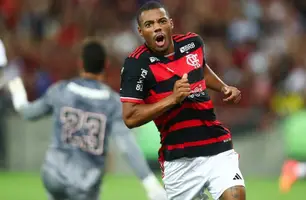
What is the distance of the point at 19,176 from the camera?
15.3m

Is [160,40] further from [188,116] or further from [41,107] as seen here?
[41,107]

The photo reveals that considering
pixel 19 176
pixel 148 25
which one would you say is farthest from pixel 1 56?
pixel 19 176

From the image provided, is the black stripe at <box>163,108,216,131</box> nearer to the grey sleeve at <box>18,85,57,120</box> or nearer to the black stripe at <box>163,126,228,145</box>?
the black stripe at <box>163,126,228,145</box>

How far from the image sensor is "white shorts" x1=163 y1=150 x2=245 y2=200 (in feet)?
22.0

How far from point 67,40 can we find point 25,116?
31.1 ft

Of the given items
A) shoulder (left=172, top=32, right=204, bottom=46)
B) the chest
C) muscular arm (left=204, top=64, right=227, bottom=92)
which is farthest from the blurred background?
the chest

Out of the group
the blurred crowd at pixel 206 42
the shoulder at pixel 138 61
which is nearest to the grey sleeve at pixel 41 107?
the shoulder at pixel 138 61

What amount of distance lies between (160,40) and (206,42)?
1146 centimetres

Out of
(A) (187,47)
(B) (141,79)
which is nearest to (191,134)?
(B) (141,79)

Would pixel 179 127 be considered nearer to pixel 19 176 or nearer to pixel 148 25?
pixel 148 25

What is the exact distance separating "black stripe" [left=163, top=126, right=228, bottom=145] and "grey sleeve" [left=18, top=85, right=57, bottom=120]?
1.46 meters

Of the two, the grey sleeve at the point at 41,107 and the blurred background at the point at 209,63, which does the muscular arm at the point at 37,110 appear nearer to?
the grey sleeve at the point at 41,107

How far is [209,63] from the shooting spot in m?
17.3

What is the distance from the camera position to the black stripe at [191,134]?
682cm
